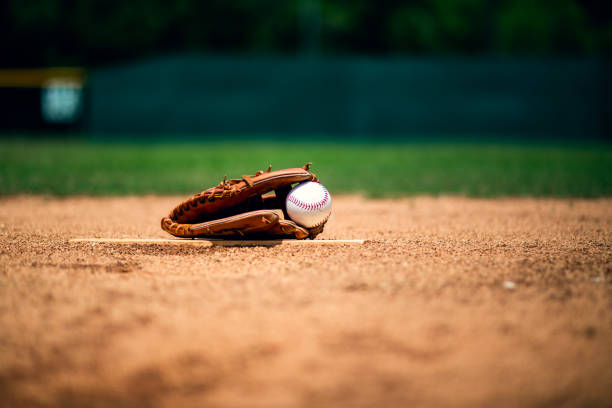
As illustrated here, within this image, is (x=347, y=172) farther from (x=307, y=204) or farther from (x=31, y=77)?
(x=31, y=77)

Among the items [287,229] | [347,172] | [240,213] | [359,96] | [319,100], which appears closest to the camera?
[287,229]

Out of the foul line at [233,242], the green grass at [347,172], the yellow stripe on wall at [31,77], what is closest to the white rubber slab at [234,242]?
the foul line at [233,242]

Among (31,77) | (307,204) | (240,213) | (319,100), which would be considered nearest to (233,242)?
(240,213)

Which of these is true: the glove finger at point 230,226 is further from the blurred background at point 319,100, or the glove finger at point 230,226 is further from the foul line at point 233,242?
the blurred background at point 319,100

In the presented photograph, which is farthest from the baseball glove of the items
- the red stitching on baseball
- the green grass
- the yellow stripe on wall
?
the yellow stripe on wall

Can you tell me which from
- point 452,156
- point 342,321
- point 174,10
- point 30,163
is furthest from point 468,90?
point 342,321

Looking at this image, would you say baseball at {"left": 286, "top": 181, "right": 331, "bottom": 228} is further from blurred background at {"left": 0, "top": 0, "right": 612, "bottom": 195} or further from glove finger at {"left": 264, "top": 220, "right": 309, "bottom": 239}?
blurred background at {"left": 0, "top": 0, "right": 612, "bottom": 195}
